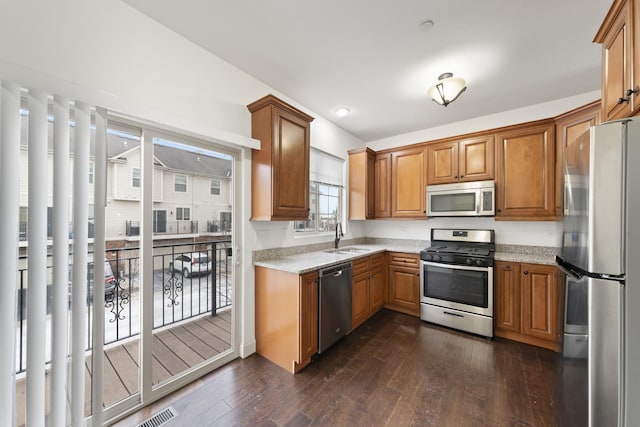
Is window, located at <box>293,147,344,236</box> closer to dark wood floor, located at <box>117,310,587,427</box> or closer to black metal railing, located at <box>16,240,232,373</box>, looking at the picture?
black metal railing, located at <box>16,240,232,373</box>

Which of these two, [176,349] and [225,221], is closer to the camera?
[176,349]

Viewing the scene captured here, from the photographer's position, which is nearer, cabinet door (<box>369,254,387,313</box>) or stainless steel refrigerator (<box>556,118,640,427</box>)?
stainless steel refrigerator (<box>556,118,640,427</box>)

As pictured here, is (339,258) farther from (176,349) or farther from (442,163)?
(442,163)

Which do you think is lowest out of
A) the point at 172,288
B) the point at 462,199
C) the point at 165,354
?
the point at 165,354

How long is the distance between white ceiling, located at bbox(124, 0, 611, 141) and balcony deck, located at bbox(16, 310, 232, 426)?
2516 millimetres

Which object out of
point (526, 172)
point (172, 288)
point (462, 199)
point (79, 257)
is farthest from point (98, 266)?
point (526, 172)

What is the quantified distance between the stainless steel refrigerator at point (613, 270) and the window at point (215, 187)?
2515 millimetres

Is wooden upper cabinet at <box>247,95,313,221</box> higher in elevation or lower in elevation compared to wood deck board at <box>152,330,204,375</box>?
higher

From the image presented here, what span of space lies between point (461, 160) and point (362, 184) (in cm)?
138

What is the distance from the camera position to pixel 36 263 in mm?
1167

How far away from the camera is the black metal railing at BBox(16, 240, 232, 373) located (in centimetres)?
192

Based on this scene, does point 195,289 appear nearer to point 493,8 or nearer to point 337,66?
point 337,66

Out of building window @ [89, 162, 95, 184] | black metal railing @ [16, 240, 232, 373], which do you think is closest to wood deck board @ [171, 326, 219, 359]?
black metal railing @ [16, 240, 232, 373]

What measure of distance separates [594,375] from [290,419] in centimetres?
168
